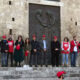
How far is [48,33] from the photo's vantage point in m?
16.5

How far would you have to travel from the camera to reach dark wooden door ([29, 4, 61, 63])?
1622 centimetres

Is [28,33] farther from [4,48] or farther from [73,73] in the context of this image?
[73,73]

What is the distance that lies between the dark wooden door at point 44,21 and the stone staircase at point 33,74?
368 centimetres

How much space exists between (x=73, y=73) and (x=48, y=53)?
385cm

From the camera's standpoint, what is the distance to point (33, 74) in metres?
12.1

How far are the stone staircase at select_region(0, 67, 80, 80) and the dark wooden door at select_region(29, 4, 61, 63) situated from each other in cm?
368

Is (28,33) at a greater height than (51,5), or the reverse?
(51,5)

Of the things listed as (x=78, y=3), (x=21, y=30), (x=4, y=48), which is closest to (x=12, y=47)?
(x=4, y=48)

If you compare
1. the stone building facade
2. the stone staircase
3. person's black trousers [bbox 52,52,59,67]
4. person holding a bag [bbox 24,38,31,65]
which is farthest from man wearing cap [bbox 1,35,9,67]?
person's black trousers [bbox 52,52,59,67]

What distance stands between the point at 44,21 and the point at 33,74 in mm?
5004

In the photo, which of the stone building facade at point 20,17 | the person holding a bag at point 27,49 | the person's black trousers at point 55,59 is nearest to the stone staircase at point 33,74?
Answer: the person holding a bag at point 27,49

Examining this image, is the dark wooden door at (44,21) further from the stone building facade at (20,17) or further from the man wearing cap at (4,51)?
the man wearing cap at (4,51)

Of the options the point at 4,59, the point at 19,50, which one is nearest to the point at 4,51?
the point at 4,59

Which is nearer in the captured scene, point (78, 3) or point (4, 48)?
point (4, 48)
